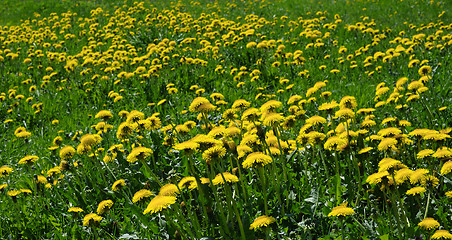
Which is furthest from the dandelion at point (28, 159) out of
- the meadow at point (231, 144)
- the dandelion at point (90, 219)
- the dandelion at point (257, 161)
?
the dandelion at point (257, 161)

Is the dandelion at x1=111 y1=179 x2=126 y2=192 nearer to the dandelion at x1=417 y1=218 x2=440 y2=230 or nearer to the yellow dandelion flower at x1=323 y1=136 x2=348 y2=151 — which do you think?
the yellow dandelion flower at x1=323 y1=136 x2=348 y2=151

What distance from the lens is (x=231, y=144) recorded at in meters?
2.50

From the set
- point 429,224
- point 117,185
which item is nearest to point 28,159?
point 117,185

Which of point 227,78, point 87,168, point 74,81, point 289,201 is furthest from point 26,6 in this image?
point 289,201

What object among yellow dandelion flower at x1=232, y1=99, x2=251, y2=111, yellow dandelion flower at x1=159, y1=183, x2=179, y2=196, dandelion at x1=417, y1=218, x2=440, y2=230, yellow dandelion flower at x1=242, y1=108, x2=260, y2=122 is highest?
yellow dandelion flower at x1=242, y1=108, x2=260, y2=122

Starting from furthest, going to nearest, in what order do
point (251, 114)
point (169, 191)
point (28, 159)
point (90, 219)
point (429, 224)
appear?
1. point (28, 159)
2. point (251, 114)
3. point (90, 219)
4. point (169, 191)
5. point (429, 224)

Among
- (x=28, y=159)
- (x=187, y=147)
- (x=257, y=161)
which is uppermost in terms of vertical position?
(x=187, y=147)

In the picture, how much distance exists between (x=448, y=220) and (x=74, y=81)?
637 centimetres

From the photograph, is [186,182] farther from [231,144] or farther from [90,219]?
[90,219]

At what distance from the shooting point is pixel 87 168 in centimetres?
391

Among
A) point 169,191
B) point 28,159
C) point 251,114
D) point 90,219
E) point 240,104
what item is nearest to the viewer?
point 169,191

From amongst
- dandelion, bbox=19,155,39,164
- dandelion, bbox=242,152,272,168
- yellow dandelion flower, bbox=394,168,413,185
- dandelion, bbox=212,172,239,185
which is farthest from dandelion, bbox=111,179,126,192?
yellow dandelion flower, bbox=394,168,413,185

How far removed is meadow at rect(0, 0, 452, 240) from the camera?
236 cm

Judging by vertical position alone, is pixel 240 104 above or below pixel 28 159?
above
